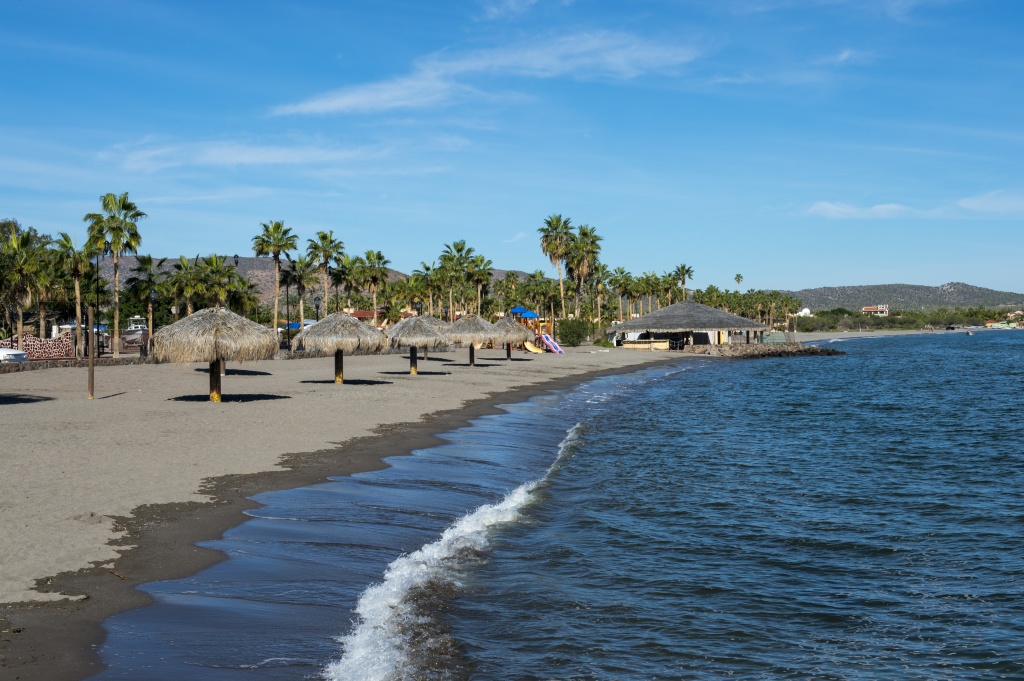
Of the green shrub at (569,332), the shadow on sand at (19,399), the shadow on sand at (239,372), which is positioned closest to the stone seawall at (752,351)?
the green shrub at (569,332)

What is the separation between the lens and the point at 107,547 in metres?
9.30

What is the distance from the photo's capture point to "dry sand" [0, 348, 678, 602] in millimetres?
9672

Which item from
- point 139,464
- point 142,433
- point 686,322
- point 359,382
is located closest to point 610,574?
point 139,464

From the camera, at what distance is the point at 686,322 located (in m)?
83.4

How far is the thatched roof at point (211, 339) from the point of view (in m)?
23.5

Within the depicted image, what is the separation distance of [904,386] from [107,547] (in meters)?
44.9

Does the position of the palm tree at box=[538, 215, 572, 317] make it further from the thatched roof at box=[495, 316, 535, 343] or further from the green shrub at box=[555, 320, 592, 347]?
the thatched roof at box=[495, 316, 535, 343]

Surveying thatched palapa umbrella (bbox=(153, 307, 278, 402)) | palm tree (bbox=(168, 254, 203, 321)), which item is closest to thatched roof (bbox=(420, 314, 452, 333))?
thatched palapa umbrella (bbox=(153, 307, 278, 402))

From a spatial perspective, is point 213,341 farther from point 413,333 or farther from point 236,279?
point 236,279

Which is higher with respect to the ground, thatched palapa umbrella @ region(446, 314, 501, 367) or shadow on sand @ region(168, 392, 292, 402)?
thatched palapa umbrella @ region(446, 314, 501, 367)

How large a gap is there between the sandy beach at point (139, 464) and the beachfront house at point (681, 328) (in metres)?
50.1

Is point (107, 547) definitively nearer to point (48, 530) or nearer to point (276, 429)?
point (48, 530)

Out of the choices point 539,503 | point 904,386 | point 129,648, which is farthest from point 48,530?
point 904,386

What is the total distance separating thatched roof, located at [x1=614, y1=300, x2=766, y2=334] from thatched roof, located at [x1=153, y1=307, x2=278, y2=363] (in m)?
60.8
